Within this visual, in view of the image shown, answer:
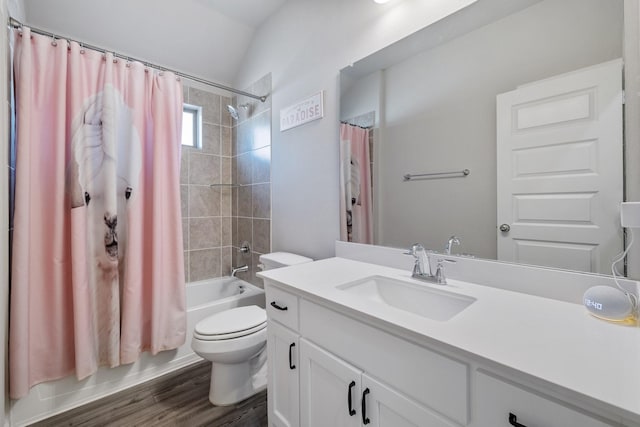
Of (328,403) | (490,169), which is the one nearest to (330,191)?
(490,169)

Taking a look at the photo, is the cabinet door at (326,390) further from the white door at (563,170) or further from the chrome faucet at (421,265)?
the white door at (563,170)

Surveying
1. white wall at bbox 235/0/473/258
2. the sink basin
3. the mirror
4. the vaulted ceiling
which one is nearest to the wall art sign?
white wall at bbox 235/0/473/258

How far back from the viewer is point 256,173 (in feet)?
7.86

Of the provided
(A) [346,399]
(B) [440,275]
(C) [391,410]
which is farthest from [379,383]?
(B) [440,275]

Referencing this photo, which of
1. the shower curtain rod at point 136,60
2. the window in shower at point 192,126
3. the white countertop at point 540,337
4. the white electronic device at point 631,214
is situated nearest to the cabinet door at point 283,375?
the white countertop at point 540,337

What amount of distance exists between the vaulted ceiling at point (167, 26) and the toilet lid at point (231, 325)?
223 cm

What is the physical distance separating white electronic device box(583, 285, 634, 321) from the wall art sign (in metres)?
1.53

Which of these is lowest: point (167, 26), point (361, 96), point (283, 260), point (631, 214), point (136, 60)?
point (283, 260)

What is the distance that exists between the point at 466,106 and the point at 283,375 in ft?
4.61

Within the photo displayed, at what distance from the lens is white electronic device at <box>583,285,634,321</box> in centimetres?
70

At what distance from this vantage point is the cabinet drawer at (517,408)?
0.49 metres

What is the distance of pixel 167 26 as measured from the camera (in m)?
2.12

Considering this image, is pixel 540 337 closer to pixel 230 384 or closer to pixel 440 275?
pixel 440 275

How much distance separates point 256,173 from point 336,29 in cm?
129
